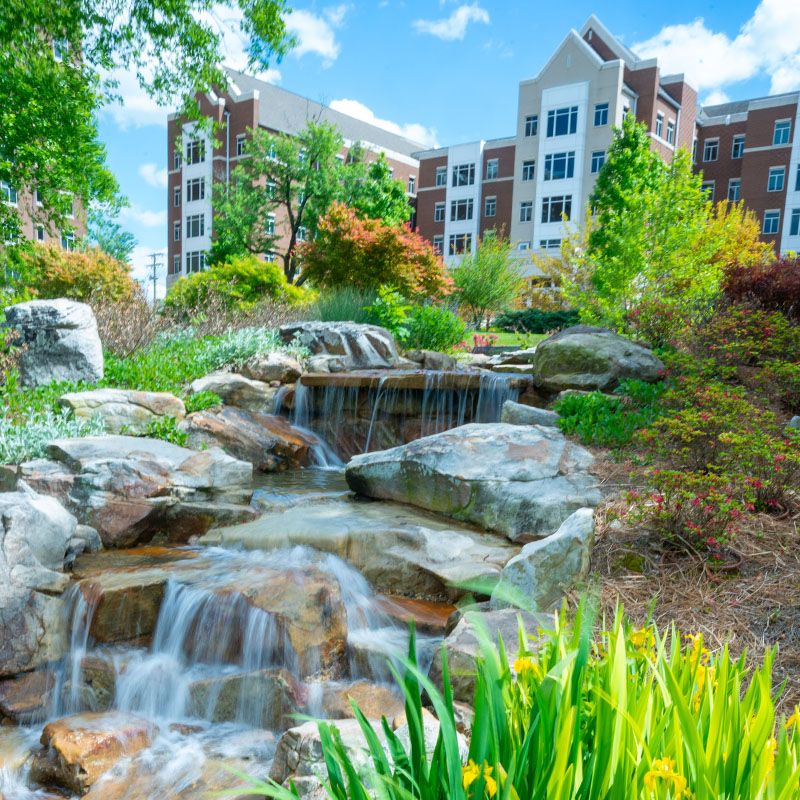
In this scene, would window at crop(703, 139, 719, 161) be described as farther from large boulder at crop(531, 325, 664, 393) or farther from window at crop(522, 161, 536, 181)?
large boulder at crop(531, 325, 664, 393)

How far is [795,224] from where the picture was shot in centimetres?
3647

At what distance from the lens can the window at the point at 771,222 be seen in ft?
121

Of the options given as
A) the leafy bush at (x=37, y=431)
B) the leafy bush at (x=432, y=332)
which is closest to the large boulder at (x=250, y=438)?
the leafy bush at (x=37, y=431)

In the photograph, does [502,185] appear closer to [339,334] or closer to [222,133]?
[222,133]

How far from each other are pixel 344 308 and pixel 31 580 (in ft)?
34.6

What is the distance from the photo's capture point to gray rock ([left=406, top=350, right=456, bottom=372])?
12.4 meters

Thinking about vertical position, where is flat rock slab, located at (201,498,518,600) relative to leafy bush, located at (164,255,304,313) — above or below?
below

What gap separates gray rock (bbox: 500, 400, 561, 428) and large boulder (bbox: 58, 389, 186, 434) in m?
3.97

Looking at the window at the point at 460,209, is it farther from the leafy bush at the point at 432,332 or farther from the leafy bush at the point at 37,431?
the leafy bush at the point at 37,431

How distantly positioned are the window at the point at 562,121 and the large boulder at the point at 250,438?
3316cm

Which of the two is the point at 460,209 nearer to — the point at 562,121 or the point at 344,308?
the point at 562,121

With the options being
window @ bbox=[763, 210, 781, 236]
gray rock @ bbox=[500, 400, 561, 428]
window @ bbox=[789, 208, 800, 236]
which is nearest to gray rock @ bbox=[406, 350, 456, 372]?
gray rock @ bbox=[500, 400, 561, 428]

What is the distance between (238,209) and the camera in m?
29.6

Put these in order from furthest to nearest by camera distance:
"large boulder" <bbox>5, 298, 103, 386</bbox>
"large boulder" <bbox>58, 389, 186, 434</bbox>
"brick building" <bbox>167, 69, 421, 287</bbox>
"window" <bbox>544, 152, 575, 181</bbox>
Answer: "brick building" <bbox>167, 69, 421, 287</bbox>
"window" <bbox>544, 152, 575, 181</bbox>
"large boulder" <bbox>5, 298, 103, 386</bbox>
"large boulder" <bbox>58, 389, 186, 434</bbox>
